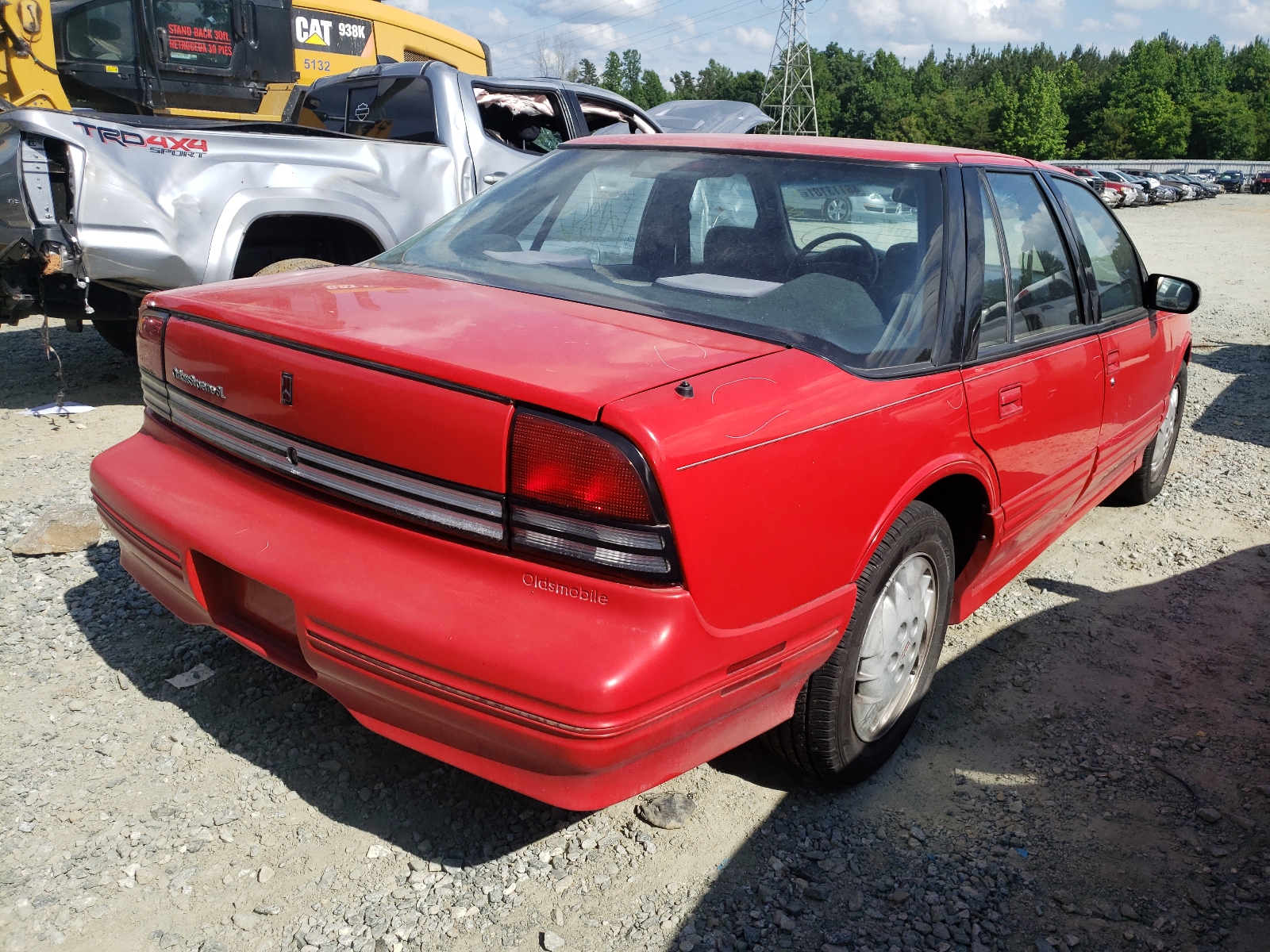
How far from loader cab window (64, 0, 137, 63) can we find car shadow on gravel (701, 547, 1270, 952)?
30.3 feet

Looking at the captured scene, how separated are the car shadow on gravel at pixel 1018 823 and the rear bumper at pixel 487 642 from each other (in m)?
0.42

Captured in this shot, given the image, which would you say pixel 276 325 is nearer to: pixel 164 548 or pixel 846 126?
pixel 164 548

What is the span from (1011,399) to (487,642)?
177cm

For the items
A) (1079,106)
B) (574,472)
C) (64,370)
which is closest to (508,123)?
(64,370)

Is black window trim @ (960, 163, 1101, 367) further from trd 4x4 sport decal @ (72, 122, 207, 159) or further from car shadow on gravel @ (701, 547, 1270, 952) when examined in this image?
trd 4x4 sport decal @ (72, 122, 207, 159)

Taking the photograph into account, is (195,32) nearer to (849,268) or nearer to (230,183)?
(230,183)

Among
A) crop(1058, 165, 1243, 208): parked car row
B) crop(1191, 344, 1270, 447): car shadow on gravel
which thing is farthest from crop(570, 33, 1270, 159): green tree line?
crop(1191, 344, 1270, 447): car shadow on gravel

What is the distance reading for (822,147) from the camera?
10.00 ft

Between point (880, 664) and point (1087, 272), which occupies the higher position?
point (1087, 272)

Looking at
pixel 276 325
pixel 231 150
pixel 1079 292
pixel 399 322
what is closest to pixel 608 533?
pixel 399 322

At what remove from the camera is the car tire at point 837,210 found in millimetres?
2928

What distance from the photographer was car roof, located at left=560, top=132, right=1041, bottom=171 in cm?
290

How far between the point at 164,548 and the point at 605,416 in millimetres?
1251

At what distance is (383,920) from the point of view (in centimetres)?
213
